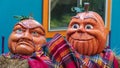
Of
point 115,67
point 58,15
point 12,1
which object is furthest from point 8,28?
point 115,67

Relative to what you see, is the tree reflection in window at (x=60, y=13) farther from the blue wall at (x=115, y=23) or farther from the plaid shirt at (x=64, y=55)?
the plaid shirt at (x=64, y=55)

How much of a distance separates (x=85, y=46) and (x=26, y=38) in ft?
1.59

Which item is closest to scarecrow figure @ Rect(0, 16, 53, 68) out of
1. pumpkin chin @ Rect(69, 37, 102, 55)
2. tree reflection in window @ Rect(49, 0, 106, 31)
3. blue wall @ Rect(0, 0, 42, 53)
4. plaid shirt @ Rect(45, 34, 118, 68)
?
plaid shirt @ Rect(45, 34, 118, 68)

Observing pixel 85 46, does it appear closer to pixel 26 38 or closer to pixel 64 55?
pixel 64 55

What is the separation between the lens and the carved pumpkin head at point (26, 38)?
2.92m

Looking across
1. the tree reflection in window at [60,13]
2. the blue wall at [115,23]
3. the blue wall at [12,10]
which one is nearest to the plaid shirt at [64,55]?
the blue wall at [12,10]

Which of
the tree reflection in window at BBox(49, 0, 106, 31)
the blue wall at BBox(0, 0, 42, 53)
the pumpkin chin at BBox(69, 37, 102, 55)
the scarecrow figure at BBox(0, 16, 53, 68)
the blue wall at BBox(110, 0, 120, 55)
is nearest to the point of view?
the pumpkin chin at BBox(69, 37, 102, 55)

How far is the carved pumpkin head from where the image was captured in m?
2.92

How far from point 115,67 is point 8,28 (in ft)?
8.11

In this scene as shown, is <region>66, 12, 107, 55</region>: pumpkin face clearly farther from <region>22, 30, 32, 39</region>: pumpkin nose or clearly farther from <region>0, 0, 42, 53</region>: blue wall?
<region>0, 0, 42, 53</region>: blue wall

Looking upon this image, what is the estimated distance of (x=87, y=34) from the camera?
277 cm

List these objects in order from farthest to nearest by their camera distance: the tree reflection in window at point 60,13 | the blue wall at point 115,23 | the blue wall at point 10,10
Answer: the blue wall at point 115,23 < the tree reflection in window at point 60,13 < the blue wall at point 10,10

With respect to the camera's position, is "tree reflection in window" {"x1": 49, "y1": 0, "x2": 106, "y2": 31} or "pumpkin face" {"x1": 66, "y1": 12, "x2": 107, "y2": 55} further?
"tree reflection in window" {"x1": 49, "y1": 0, "x2": 106, "y2": 31}

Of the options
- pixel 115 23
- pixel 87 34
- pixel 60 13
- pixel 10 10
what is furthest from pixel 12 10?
pixel 87 34
